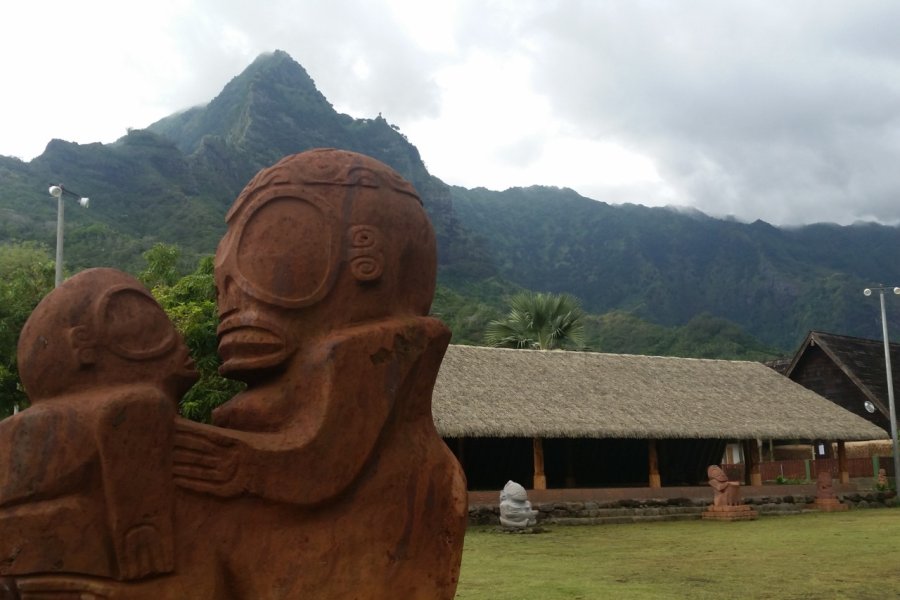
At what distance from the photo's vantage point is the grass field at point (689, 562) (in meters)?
8.73

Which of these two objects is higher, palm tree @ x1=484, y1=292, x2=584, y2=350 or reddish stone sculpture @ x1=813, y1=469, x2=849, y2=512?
palm tree @ x1=484, y1=292, x2=584, y2=350

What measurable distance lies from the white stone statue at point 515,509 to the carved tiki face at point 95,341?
1251cm

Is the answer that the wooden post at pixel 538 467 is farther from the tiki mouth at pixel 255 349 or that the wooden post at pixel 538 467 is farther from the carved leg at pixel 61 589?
the carved leg at pixel 61 589

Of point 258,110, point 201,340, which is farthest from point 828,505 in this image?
point 258,110

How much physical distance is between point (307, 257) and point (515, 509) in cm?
1242

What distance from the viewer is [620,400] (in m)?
20.1

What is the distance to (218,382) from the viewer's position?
12.8 meters

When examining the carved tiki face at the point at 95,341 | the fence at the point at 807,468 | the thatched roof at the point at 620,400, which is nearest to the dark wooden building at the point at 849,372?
the fence at the point at 807,468

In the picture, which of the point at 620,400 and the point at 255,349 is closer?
the point at 255,349

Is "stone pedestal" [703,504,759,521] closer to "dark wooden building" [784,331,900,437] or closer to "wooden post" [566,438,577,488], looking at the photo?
"wooden post" [566,438,577,488]

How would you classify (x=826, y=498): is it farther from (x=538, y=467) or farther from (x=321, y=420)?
(x=321, y=420)

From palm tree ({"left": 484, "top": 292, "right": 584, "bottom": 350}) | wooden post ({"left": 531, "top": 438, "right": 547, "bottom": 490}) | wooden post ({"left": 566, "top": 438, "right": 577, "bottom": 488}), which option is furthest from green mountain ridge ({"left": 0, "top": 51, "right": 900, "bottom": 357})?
wooden post ({"left": 531, "top": 438, "right": 547, "bottom": 490})

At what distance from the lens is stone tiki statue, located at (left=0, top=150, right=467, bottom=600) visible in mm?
3842

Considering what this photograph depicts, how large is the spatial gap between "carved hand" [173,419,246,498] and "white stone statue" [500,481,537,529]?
1252 centimetres
